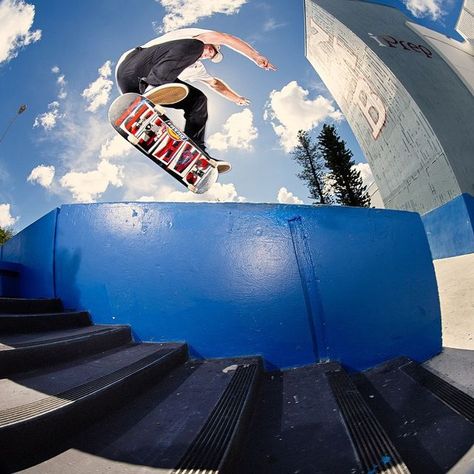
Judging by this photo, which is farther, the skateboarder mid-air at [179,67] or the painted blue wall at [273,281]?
the skateboarder mid-air at [179,67]

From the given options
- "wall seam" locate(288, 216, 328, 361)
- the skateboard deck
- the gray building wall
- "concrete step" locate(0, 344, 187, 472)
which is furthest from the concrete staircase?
the gray building wall

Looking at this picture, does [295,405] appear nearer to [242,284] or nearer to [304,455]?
[304,455]

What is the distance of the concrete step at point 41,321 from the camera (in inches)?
84.6

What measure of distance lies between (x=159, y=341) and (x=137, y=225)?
1142mm

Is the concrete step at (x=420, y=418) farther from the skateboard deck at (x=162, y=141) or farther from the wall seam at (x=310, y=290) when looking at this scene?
the skateboard deck at (x=162, y=141)

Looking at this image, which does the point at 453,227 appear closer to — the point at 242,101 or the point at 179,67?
the point at 242,101

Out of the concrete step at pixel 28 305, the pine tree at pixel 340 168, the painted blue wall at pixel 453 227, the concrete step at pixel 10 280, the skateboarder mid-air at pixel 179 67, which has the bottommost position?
the concrete step at pixel 28 305

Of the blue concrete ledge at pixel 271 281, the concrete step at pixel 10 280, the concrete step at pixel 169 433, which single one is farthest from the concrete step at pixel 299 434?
the concrete step at pixel 10 280

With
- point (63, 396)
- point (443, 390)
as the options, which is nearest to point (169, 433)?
point (63, 396)

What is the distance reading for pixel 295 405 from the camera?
1658 mm

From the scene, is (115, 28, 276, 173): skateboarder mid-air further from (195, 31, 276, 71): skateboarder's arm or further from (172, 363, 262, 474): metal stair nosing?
(172, 363, 262, 474): metal stair nosing

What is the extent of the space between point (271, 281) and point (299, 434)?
1.21 metres

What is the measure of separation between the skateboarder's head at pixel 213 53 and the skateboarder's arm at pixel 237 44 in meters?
0.21

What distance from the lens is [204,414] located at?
1398mm
